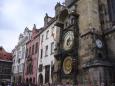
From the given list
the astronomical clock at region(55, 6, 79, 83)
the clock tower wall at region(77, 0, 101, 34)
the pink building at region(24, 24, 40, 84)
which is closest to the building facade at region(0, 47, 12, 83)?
the pink building at region(24, 24, 40, 84)

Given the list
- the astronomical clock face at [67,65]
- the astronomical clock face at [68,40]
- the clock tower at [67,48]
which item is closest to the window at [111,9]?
the clock tower at [67,48]

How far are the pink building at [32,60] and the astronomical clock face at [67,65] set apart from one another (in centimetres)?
1174

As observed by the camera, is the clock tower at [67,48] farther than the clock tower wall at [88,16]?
Yes

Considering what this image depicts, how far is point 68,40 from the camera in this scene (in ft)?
53.6

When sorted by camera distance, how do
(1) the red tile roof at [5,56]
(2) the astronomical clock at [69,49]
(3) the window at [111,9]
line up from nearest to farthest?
(3) the window at [111,9], (2) the astronomical clock at [69,49], (1) the red tile roof at [5,56]

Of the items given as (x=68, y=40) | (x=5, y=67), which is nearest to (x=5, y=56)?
(x=5, y=67)

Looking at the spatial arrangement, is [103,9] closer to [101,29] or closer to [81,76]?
[101,29]

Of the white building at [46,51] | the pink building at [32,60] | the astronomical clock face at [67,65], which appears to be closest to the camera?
the astronomical clock face at [67,65]

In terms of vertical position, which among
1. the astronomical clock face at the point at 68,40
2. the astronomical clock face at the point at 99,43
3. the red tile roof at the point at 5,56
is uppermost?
the red tile roof at the point at 5,56

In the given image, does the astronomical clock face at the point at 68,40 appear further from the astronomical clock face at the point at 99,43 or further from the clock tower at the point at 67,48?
the astronomical clock face at the point at 99,43

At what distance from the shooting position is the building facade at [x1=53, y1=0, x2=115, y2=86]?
1278 centimetres

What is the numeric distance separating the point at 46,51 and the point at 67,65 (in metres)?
9.45

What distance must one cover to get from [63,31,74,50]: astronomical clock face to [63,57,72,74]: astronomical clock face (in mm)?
1026

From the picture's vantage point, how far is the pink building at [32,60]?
2783 cm
